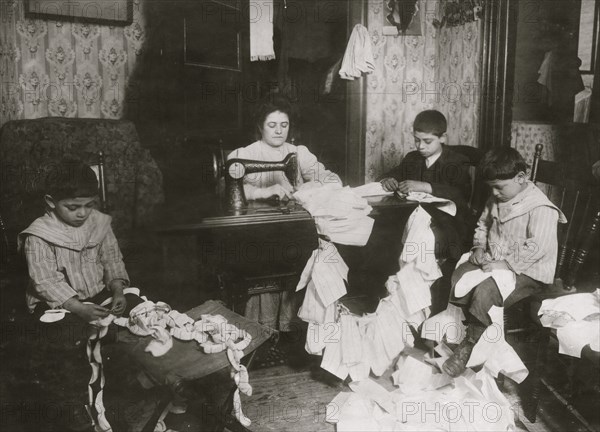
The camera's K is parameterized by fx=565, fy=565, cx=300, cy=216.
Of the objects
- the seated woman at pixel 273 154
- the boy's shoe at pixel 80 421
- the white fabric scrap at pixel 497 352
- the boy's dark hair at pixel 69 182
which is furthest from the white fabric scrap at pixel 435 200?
the boy's shoe at pixel 80 421

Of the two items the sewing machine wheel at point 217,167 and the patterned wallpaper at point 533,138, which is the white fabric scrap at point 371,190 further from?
the patterned wallpaper at point 533,138

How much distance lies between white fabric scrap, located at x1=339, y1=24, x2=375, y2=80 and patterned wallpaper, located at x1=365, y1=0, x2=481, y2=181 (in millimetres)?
285

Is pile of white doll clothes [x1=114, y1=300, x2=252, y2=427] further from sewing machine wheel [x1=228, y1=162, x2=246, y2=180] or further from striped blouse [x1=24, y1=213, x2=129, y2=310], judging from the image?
sewing machine wheel [x1=228, y1=162, x2=246, y2=180]

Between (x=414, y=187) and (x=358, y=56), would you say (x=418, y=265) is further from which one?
(x=358, y=56)

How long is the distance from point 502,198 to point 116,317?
6.18 ft

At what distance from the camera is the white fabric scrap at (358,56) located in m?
4.23

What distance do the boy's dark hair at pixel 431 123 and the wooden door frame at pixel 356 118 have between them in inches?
57.7

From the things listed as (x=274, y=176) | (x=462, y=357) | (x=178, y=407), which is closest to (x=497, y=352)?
(x=462, y=357)

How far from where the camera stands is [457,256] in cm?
298

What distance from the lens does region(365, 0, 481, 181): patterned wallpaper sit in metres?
4.28

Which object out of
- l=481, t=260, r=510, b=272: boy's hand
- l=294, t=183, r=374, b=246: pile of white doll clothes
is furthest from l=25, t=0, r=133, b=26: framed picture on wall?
l=481, t=260, r=510, b=272: boy's hand

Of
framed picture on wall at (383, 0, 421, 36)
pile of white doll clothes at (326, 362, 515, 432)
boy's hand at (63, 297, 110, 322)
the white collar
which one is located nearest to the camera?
→ boy's hand at (63, 297, 110, 322)

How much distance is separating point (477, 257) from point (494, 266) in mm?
123

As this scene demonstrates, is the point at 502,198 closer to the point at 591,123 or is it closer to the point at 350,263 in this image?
the point at 350,263
